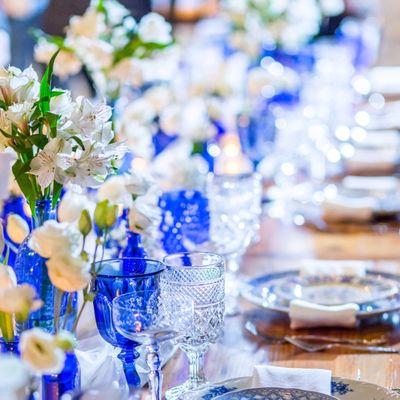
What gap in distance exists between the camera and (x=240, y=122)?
8.97 feet

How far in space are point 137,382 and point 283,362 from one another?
0.28m

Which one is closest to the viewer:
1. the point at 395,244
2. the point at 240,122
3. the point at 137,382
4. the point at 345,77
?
the point at 137,382

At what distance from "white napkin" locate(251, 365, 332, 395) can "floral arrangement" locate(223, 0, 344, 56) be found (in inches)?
87.6

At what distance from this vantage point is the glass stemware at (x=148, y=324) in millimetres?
1088

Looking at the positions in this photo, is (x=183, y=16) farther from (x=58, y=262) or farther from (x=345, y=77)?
(x=58, y=262)

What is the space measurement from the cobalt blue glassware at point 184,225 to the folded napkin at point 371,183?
1.25 m

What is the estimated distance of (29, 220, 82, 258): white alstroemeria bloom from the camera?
930mm

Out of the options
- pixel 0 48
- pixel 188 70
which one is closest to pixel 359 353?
pixel 188 70

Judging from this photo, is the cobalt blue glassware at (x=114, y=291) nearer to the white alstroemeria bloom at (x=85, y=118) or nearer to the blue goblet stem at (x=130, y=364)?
the blue goblet stem at (x=130, y=364)

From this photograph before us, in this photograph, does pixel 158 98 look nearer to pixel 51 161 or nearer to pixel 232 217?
pixel 232 217

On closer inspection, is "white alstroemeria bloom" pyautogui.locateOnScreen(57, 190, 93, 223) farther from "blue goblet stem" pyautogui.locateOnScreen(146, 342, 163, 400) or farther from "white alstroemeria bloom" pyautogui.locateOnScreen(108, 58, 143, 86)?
"white alstroemeria bloom" pyautogui.locateOnScreen(108, 58, 143, 86)

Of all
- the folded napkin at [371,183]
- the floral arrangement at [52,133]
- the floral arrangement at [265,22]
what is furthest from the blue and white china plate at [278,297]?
the floral arrangement at [265,22]

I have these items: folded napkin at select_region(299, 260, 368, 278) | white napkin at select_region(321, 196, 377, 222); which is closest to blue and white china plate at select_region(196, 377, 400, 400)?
folded napkin at select_region(299, 260, 368, 278)

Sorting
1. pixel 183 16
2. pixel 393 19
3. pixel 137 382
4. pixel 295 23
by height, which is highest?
pixel 393 19
